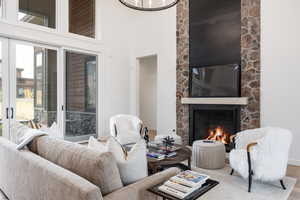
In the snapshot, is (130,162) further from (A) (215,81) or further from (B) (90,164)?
(A) (215,81)

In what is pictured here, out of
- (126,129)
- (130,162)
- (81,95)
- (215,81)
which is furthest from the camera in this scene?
(81,95)

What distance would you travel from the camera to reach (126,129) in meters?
4.91

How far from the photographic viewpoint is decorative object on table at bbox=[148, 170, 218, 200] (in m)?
1.44

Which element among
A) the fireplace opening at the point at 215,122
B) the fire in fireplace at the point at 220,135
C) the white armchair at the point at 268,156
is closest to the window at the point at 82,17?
the fireplace opening at the point at 215,122

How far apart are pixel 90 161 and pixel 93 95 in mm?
4741

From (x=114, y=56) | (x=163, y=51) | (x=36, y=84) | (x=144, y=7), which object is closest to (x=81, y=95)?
(x=36, y=84)

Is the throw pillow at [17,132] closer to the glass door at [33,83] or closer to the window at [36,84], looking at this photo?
the glass door at [33,83]

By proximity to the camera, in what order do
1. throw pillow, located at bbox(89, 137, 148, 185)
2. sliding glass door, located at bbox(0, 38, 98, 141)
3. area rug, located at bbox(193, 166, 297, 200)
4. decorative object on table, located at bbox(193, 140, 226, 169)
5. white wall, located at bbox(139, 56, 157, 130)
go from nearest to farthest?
throw pillow, located at bbox(89, 137, 148, 185)
area rug, located at bbox(193, 166, 297, 200)
decorative object on table, located at bbox(193, 140, 226, 169)
sliding glass door, located at bbox(0, 38, 98, 141)
white wall, located at bbox(139, 56, 157, 130)

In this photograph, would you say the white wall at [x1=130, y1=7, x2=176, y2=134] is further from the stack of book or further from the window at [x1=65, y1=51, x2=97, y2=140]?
the stack of book

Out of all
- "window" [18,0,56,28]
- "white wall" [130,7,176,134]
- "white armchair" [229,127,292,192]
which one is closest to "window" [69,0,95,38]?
"window" [18,0,56,28]

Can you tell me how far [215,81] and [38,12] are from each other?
14.8 ft

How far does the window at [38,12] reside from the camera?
15.2 ft

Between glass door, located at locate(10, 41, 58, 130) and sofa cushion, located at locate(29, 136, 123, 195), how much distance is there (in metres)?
3.08

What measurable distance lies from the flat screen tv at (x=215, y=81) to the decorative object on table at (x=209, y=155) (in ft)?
4.93
